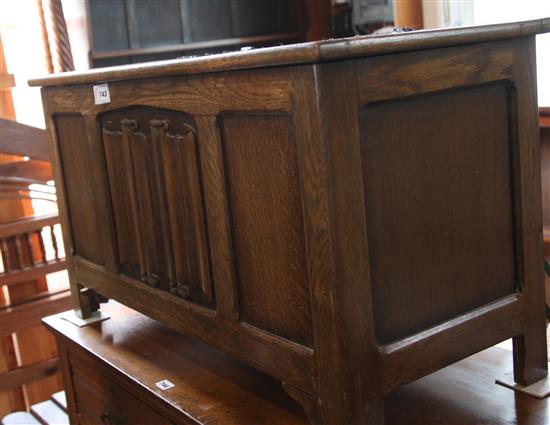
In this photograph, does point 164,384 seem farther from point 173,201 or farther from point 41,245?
point 41,245

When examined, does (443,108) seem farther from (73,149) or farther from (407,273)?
(73,149)

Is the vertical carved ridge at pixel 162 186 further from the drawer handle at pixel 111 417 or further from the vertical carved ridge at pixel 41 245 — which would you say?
the vertical carved ridge at pixel 41 245

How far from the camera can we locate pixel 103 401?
5.68 ft

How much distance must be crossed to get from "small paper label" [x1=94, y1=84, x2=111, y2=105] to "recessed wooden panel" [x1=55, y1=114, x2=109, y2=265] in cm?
13

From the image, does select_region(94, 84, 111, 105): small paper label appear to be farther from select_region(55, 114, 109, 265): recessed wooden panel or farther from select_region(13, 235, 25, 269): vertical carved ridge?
select_region(13, 235, 25, 269): vertical carved ridge

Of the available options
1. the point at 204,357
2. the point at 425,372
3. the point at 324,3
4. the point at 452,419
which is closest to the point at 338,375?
the point at 425,372

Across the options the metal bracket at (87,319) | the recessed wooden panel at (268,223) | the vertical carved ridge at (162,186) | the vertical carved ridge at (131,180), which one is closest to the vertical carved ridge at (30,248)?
the metal bracket at (87,319)

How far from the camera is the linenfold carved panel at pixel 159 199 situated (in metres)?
1.30

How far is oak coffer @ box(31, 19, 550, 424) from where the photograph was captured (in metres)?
1.02

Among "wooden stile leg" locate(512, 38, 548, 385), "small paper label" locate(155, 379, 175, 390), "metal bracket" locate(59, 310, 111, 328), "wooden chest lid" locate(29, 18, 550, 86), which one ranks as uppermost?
"wooden chest lid" locate(29, 18, 550, 86)

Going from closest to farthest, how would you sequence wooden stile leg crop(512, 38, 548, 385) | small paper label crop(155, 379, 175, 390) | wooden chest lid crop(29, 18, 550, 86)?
wooden chest lid crop(29, 18, 550, 86) < wooden stile leg crop(512, 38, 548, 385) < small paper label crop(155, 379, 175, 390)

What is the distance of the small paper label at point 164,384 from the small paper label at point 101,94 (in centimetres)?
55

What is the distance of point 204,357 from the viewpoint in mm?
1569

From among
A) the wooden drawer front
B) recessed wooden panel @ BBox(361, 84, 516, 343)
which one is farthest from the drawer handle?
recessed wooden panel @ BBox(361, 84, 516, 343)
